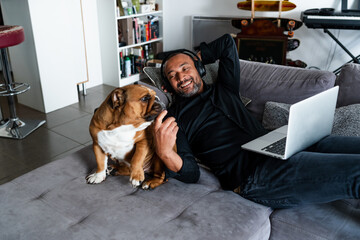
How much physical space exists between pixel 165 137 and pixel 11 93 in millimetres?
2139

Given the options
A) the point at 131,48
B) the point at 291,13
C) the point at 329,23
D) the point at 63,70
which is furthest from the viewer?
the point at 131,48

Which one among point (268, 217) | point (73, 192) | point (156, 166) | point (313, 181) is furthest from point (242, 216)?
point (73, 192)

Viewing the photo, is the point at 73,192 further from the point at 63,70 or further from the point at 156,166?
the point at 63,70

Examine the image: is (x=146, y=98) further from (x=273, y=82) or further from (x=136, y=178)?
(x=273, y=82)

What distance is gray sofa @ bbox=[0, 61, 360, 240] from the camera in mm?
1240

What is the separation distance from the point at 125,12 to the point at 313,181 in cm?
336

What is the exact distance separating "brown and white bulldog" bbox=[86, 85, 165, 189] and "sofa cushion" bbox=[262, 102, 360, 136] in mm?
756

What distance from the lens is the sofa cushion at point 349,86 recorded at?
6.25 ft

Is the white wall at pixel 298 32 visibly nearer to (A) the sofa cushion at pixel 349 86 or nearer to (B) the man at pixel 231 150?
(A) the sofa cushion at pixel 349 86

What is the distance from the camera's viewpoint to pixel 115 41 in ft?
13.3

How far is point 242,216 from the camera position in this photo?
4.42 ft

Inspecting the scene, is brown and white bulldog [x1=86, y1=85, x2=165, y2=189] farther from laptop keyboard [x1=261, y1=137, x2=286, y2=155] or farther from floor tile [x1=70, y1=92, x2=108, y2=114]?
floor tile [x1=70, y1=92, x2=108, y2=114]

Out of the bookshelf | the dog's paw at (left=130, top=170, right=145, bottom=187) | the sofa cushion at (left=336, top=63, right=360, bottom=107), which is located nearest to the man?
the dog's paw at (left=130, top=170, right=145, bottom=187)

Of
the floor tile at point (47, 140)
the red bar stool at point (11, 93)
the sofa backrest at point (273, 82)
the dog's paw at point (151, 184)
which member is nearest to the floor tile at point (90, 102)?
the floor tile at point (47, 140)
